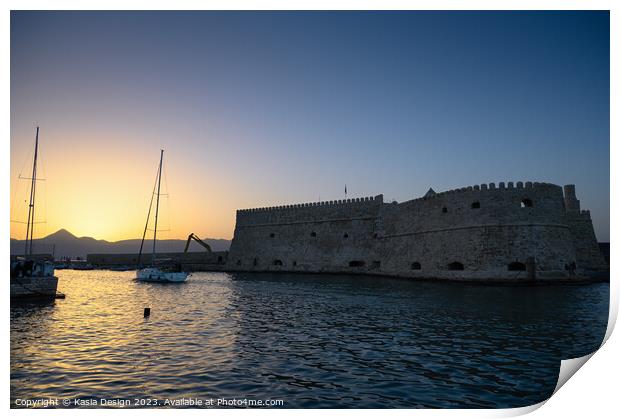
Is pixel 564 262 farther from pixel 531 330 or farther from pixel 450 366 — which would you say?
pixel 450 366

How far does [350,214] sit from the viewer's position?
3178 centimetres

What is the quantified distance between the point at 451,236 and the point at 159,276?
708 inches

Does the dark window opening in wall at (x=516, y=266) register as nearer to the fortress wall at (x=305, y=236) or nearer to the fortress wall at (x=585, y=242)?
the fortress wall at (x=585, y=242)

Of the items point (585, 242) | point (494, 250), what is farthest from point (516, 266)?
point (585, 242)

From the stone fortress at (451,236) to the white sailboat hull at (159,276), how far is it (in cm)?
1058

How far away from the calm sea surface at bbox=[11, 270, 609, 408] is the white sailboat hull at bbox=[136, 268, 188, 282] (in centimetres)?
Answer: 1178

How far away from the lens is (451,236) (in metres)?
22.9

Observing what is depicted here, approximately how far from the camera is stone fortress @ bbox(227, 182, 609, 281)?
67.5 ft

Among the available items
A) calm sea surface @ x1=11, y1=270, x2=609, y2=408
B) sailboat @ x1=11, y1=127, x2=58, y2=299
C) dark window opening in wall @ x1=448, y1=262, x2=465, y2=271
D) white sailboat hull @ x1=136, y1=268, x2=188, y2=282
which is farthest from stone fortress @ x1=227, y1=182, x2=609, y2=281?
sailboat @ x1=11, y1=127, x2=58, y2=299

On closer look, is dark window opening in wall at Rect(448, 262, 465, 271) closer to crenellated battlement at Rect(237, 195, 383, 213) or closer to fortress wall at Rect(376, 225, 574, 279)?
fortress wall at Rect(376, 225, 574, 279)

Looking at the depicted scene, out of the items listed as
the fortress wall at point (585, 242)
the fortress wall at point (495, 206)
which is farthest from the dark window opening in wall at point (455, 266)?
the fortress wall at point (585, 242)

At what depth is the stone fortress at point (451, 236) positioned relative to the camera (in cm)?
2056
